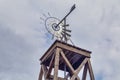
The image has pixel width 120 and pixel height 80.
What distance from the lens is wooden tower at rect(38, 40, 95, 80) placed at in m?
15.5

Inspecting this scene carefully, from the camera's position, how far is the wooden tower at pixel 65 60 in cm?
1552

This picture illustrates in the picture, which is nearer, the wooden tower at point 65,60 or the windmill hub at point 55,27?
the wooden tower at point 65,60

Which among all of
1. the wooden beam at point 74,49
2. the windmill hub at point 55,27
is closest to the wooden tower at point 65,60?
the wooden beam at point 74,49

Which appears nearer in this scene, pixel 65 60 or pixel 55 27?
pixel 65 60

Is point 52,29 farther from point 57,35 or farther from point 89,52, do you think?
point 89,52

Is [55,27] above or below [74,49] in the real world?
above

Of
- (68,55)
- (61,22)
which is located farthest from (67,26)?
(68,55)

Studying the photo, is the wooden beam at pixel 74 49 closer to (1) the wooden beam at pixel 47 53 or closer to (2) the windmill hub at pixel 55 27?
(1) the wooden beam at pixel 47 53

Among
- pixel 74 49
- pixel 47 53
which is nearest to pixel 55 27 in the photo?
pixel 47 53

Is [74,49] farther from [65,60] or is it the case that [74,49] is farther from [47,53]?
[47,53]

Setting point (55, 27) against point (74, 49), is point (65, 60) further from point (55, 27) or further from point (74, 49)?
point (55, 27)

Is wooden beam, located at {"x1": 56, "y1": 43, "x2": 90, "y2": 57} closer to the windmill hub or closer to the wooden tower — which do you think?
the wooden tower

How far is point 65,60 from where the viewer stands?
15.5 m

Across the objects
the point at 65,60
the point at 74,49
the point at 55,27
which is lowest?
the point at 65,60
